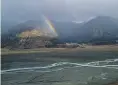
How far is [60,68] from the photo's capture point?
6.05 m

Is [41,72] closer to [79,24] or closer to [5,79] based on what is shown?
[5,79]

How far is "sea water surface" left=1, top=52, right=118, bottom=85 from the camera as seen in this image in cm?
582

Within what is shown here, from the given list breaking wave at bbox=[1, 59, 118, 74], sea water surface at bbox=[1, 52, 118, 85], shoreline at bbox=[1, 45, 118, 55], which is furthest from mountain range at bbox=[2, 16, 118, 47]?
breaking wave at bbox=[1, 59, 118, 74]

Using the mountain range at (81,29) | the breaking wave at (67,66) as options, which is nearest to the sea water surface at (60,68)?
the breaking wave at (67,66)

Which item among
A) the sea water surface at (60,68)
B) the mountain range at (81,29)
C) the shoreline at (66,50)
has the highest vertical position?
the mountain range at (81,29)

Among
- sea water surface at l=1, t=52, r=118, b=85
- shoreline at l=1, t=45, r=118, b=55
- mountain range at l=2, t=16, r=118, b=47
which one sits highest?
mountain range at l=2, t=16, r=118, b=47

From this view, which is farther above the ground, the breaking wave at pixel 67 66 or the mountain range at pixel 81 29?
the mountain range at pixel 81 29

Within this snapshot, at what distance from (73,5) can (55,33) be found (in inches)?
27.9

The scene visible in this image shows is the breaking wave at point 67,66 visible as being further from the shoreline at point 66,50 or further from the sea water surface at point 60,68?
the shoreline at point 66,50

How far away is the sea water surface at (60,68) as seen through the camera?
582cm

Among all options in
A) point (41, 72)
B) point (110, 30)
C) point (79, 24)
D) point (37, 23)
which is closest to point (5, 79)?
point (41, 72)

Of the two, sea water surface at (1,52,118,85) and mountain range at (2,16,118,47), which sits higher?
mountain range at (2,16,118,47)

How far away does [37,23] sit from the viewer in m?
5.96

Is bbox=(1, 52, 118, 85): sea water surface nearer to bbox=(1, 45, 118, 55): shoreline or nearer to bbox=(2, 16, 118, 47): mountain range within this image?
bbox=(1, 45, 118, 55): shoreline
